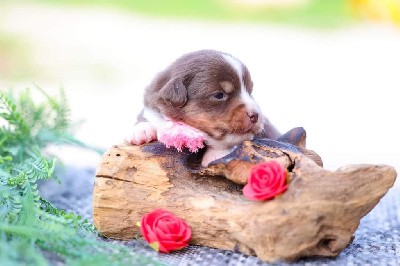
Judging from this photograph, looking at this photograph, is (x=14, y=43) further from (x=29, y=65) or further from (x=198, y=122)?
(x=198, y=122)

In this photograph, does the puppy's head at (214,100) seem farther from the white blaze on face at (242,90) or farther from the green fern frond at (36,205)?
the green fern frond at (36,205)

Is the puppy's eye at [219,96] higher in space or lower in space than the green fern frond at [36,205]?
higher

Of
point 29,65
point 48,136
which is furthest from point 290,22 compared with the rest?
point 48,136

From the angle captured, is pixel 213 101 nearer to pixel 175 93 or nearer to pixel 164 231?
pixel 175 93

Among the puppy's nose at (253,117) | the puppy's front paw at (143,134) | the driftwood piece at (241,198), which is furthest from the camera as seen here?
the puppy's front paw at (143,134)

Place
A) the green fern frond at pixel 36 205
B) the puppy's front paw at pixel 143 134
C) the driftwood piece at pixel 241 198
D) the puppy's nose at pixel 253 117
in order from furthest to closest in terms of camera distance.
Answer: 1. the puppy's front paw at pixel 143 134
2. the puppy's nose at pixel 253 117
3. the driftwood piece at pixel 241 198
4. the green fern frond at pixel 36 205

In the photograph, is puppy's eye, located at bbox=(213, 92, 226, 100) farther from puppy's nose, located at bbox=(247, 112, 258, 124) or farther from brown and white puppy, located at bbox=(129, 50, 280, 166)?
puppy's nose, located at bbox=(247, 112, 258, 124)

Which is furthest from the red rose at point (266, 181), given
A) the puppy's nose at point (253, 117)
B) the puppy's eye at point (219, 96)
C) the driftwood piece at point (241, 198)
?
the puppy's eye at point (219, 96)
